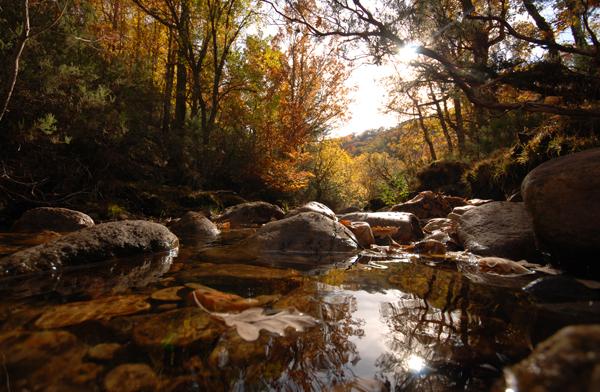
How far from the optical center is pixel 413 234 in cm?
518

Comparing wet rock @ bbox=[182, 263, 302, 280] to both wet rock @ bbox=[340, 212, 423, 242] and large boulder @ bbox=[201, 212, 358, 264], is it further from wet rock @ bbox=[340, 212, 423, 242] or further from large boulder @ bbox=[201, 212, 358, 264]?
wet rock @ bbox=[340, 212, 423, 242]

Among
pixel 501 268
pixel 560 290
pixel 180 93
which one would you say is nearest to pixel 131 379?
pixel 560 290

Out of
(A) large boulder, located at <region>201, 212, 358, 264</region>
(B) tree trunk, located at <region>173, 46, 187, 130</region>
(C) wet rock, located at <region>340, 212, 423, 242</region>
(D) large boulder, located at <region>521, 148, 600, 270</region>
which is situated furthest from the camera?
(B) tree trunk, located at <region>173, 46, 187, 130</region>

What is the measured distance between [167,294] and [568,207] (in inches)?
137

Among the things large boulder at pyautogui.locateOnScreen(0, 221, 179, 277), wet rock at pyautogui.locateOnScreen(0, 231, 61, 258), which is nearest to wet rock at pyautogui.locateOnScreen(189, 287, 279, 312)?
large boulder at pyautogui.locateOnScreen(0, 221, 179, 277)

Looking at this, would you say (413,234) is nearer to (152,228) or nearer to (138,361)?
(152,228)

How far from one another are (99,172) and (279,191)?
672cm

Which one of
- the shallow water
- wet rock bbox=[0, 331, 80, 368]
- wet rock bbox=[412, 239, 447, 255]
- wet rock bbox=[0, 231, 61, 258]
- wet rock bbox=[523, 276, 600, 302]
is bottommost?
wet rock bbox=[412, 239, 447, 255]

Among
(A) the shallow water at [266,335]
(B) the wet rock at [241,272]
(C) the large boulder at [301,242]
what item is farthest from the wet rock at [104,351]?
(C) the large boulder at [301,242]

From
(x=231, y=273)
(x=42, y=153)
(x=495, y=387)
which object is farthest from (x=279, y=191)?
(x=495, y=387)

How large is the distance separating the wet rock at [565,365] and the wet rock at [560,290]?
1984mm

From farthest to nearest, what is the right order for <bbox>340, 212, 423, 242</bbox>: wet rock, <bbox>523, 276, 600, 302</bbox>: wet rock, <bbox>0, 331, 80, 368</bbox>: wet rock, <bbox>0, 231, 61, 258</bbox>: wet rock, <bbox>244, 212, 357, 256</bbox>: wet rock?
<bbox>340, 212, 423, 242</bbox>: wet rock, <bbox>244, 212, 357, 256</bbox>: wet rock, <bbox>0, 231, 61, 258</bbox>: wet rock, <bbox>523, 276, 600, 302</bbox>: wet rock, <bbox>0, 331, 80, 368</bbox>: wet rock

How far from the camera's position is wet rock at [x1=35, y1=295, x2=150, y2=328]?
1.58 meters

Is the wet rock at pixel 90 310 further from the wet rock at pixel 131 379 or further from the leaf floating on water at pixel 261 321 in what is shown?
the wet rock at pixel 131 379
